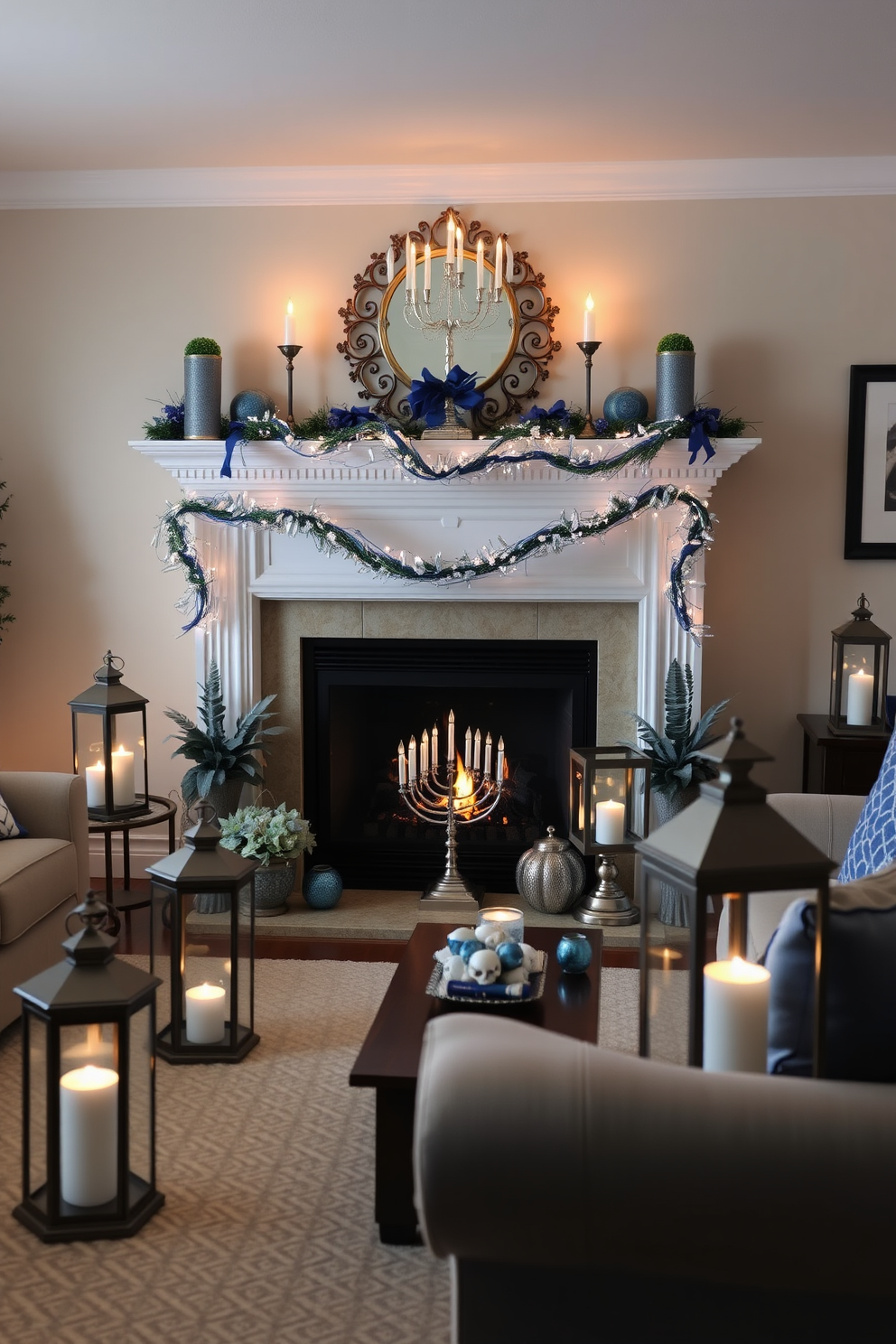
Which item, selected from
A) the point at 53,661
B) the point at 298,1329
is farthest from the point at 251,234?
the point at 298,1329

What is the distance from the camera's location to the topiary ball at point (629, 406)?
405cm

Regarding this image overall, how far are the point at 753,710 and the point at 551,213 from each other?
6.49ft

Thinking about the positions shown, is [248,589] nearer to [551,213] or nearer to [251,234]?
[251,234]

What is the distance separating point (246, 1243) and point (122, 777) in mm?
1830

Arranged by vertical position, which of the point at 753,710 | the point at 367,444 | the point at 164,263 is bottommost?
the point at 753,710

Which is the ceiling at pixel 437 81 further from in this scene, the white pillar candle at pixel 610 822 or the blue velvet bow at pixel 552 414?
the white pillar candle at pixel 610 822

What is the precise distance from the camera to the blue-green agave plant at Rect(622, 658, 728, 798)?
157 inches

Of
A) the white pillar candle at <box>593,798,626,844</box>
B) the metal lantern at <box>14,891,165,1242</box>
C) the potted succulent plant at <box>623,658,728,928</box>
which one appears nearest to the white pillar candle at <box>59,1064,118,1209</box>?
the metal lantern at <box>14,891,165,1242</box>

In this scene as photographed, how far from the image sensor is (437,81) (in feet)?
11.2

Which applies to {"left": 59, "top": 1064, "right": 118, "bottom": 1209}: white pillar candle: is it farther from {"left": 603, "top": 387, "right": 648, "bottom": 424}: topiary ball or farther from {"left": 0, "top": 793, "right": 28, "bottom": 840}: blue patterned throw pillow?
{"left": 603, "top": 387, "right": 648, "bottom": 424}: topiary ball

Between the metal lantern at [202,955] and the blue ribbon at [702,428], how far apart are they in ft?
6.90

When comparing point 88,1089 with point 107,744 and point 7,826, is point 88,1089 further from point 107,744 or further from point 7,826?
point 107,744

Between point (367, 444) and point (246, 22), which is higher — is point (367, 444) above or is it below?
below

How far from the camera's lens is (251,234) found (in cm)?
434
